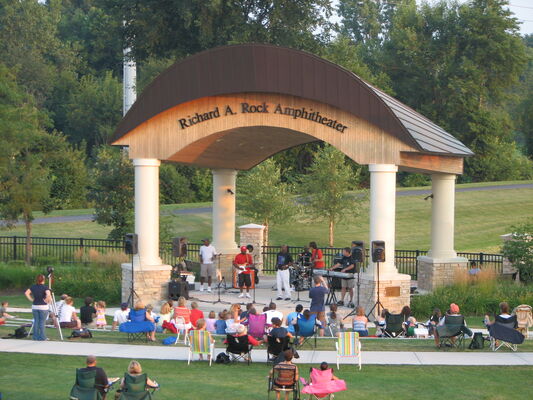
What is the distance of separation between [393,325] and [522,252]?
8.56 metres

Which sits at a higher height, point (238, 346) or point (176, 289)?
point (176, 289)

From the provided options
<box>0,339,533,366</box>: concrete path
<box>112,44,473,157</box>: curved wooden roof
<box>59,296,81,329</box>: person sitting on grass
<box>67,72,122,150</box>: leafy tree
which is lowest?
<box>0,339,533,366</box>: concrete path

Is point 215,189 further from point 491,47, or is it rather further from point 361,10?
point 361,10

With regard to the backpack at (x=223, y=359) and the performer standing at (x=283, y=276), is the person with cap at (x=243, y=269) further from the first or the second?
the backpack at (x=223, y=359)

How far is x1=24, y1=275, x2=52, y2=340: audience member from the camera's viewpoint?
19.1 metres

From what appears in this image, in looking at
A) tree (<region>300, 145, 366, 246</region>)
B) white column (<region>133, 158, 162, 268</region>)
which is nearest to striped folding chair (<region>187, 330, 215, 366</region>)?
white column (<region>133, 158, 162, 268</region>)

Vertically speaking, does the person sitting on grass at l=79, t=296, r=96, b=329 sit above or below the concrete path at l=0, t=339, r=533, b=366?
above

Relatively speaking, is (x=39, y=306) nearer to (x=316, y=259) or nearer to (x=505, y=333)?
(x=316, y=259)

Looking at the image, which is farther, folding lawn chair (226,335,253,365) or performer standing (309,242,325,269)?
performer standing (309,242,325,269)

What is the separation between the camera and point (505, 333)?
18.2 meters

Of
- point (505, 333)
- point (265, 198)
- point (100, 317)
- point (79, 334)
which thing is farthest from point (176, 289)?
point (265, 198)

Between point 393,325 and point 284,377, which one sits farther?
point 393,325

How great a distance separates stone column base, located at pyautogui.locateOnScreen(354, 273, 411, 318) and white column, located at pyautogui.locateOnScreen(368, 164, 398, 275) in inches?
9.0

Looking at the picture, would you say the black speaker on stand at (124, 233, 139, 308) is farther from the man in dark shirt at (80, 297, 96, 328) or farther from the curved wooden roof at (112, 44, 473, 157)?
the curved wooden roof at (112, 44, 473, 157)
